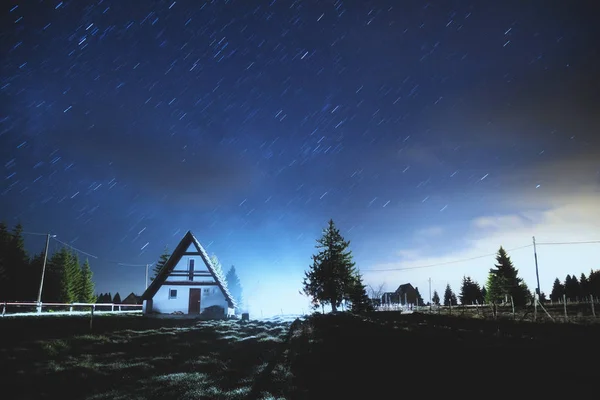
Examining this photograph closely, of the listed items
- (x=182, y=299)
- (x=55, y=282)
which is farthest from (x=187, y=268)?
(x=55, y=282)

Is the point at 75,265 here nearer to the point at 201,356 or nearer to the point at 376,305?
the point at 376,305

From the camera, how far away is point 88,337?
1612 centimetres

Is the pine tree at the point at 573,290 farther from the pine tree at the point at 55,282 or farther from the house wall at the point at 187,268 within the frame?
the pine tree at the point at 55,282

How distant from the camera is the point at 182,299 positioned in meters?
31.5

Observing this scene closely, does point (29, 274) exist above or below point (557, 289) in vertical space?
above

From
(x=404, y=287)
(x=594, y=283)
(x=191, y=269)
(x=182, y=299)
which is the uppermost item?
(x=191, y=269)

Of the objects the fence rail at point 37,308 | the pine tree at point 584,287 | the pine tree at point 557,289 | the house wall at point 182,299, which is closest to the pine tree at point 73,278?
the fence rail at point 37,308

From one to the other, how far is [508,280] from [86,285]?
80.9 m

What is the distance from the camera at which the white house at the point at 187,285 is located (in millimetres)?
31350

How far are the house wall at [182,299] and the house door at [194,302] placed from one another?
28 centimetres

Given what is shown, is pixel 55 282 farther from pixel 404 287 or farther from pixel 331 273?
pixel 404 287

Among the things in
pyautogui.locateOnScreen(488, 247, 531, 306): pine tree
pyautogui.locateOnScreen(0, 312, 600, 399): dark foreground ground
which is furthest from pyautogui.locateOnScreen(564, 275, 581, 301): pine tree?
pyautogui.locateOnScreen(0, 312, 600, 399): dark foreground ground

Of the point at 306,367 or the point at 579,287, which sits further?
the point at 579,287

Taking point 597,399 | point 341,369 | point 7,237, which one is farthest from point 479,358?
point 7,237
